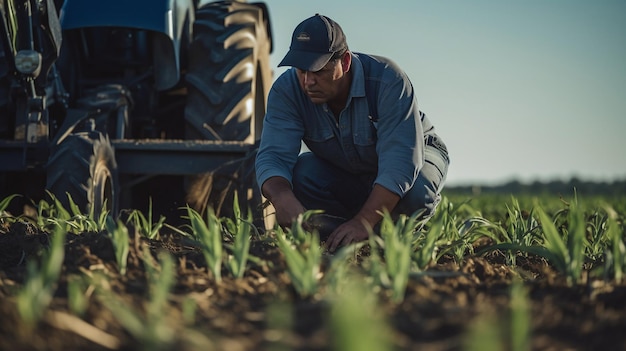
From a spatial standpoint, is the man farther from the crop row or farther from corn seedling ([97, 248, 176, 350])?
corn seedling ([97, 248, 176, 350])

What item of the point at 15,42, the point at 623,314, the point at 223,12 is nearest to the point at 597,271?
the point at 623,314

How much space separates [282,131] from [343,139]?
29cm

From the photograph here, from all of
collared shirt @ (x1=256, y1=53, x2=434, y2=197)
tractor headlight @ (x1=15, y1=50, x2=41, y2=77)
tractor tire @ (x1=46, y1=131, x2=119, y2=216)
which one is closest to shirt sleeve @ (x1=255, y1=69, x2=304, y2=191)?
collared shirt @ (x1=256, y1=53, x2=434, y2=197)

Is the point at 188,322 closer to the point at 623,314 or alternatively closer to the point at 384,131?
the point at 623,314

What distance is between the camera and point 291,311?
1653 mm

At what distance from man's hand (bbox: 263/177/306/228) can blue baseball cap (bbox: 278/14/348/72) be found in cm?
50

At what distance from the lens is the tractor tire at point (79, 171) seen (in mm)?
3932

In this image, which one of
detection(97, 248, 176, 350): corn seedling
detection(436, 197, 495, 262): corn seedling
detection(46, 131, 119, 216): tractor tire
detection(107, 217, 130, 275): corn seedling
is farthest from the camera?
detection(46, 131, 119, 216): tractor tire

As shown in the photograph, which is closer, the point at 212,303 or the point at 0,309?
the point at 0,309

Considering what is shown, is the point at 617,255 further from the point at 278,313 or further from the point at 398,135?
the point at 398,135

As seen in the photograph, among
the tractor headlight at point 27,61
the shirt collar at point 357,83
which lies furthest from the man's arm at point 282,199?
the tractor headlight at point 27,61

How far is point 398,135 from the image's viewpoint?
3.32 metres

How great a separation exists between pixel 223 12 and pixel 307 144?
2.21 meters

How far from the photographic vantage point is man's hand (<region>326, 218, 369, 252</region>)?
284 centimetres
